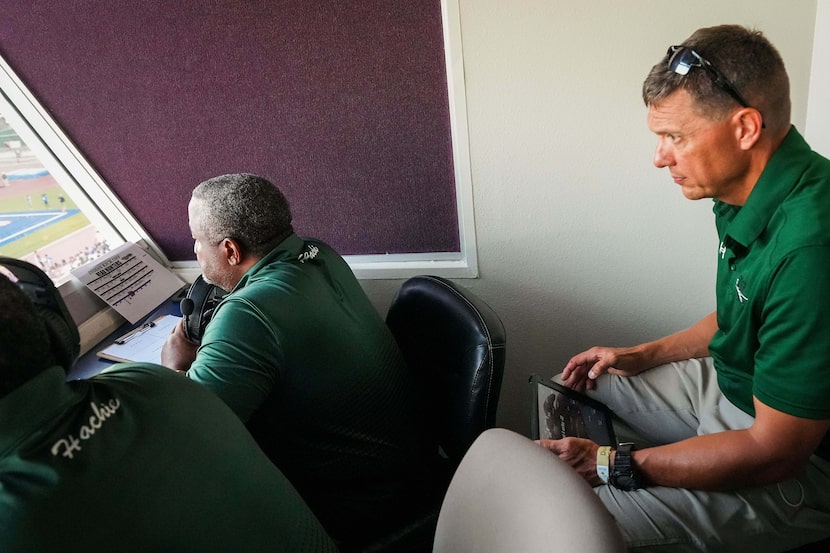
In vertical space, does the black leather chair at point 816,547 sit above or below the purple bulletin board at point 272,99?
below

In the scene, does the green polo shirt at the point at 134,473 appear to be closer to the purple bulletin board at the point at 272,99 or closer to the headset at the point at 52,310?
the headset at the point at 52,310

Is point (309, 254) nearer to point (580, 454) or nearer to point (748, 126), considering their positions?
point (580, 454)

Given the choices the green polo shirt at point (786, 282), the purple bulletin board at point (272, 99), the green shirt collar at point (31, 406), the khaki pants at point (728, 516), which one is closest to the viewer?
the green shirt collar at point (31, 406)

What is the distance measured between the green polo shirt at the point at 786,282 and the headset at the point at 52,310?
109cm

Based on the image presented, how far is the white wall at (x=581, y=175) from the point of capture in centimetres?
143

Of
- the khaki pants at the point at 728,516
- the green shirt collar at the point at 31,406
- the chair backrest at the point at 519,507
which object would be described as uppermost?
the green shirt collar at the point at 31,406

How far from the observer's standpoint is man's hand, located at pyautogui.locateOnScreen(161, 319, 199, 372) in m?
1.48

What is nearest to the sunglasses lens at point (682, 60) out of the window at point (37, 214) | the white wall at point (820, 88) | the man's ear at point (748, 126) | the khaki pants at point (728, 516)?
the man's ear at point (748, 126)

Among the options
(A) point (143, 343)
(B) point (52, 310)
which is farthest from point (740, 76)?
(A) point (143, 343)

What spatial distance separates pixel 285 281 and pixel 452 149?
0.68 metres

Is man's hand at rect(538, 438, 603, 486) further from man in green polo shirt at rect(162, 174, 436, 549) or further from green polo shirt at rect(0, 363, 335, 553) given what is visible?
green polo shirt at rect(0, 363, 335, 553)

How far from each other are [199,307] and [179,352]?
159 millimetres

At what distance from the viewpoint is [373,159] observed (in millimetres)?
1727

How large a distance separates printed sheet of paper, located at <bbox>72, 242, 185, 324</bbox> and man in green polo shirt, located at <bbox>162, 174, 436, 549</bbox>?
22.9 inches
